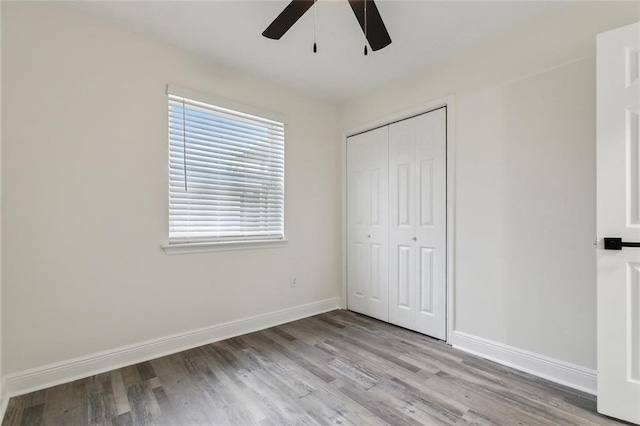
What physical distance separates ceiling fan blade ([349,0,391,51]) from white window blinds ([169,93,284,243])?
1.49 metres

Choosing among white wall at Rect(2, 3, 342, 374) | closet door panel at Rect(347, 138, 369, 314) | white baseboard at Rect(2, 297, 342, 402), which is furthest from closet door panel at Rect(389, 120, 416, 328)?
white wall at Rect(2, 3, 342, 374)

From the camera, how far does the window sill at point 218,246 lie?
2.47 meters

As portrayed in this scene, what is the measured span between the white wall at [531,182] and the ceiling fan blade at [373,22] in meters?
1.06

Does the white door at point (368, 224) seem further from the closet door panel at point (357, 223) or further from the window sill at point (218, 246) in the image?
the window sill at point (218, 246)

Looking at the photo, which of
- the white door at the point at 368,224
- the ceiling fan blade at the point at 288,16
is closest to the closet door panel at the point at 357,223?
the white door at the point at 368,224

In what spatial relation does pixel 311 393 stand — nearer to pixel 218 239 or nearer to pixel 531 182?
pixel 218 239

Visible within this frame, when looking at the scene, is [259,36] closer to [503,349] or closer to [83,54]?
[83,54]

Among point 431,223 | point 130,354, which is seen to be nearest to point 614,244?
point 431,223

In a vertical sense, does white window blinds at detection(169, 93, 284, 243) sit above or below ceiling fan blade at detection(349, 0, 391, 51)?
below

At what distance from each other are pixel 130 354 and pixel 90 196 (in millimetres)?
1230

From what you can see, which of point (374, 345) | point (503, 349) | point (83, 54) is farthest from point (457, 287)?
point (83, 54)

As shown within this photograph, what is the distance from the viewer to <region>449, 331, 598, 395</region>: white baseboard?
6.14ft

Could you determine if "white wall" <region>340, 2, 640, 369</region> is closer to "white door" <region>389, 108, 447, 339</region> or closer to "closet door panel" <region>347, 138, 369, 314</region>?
"white door" <region>389, 108, 447, 339</region>

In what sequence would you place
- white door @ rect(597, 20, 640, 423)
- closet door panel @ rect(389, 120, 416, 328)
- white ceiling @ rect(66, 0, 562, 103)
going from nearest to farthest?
white door @ rect(597, 20, 640, 423), white ceiling @ rect(66, 0, 562, 103), closet door panel @ rect(389, 120, 416, 328)
